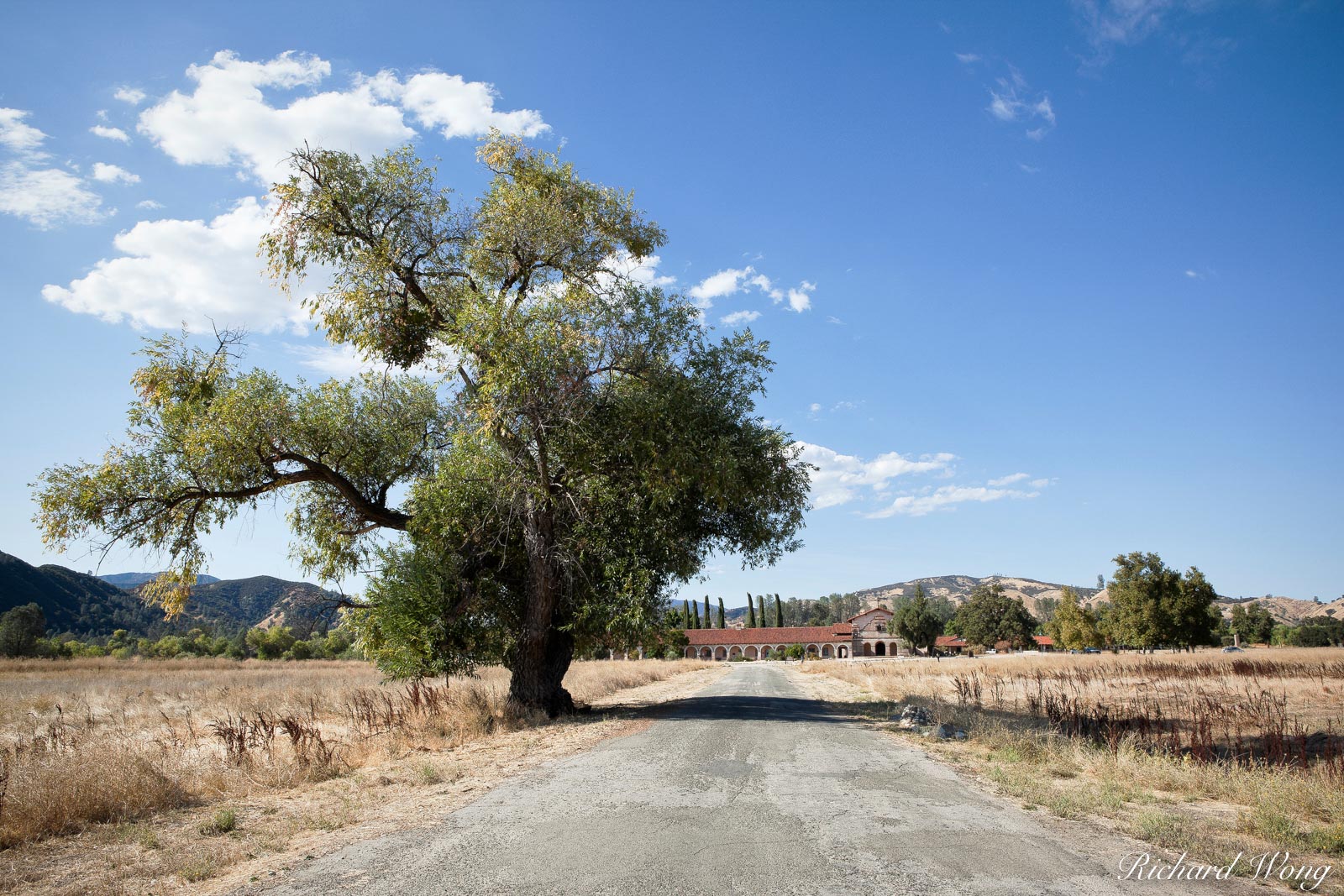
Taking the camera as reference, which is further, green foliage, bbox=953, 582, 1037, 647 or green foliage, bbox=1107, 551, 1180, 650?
green foliage, bbox=953, 582, 1037, 647

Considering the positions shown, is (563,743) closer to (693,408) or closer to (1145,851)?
(693,408)

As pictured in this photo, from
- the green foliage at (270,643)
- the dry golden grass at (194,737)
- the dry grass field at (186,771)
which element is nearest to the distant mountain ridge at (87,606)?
the green foliage at (270,643)

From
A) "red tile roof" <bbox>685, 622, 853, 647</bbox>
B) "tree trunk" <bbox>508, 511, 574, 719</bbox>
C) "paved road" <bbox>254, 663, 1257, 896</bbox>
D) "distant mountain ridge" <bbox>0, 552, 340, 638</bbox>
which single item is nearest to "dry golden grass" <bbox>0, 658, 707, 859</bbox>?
"tree trunk" <bbox>508, 511, 574, 719</bbox>

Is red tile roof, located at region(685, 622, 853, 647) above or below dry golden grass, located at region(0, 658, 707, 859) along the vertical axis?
below

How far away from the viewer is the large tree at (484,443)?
15.1 meters

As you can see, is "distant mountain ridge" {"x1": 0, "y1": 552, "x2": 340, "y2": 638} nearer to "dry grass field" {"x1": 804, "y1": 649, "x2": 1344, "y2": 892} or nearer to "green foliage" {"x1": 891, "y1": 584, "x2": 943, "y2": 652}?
"dry grass field" {"x1": 804, "y1": 649, "x2": 1344, "y2": 892}

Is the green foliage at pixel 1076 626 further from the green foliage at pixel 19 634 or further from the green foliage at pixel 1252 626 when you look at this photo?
the green foliage at pixel 19 634

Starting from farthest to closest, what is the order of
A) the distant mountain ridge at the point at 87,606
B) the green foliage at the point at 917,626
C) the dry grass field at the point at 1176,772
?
the green foliage at the point at 917,626, the distant mountain ridge at the point at 87,606, the dry grass field at the point at 1176,772

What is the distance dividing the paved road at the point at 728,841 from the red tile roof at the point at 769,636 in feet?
353

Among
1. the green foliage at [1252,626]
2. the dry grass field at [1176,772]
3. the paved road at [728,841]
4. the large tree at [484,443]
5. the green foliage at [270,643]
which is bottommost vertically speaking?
the green foliage at [1252,626]

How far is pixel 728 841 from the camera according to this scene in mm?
6273

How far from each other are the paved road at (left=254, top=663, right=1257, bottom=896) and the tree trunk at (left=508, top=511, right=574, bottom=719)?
Result: 7.53 meters

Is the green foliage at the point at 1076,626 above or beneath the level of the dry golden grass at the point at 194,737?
beneath

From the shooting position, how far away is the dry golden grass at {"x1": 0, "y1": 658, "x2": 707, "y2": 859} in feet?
25.5
